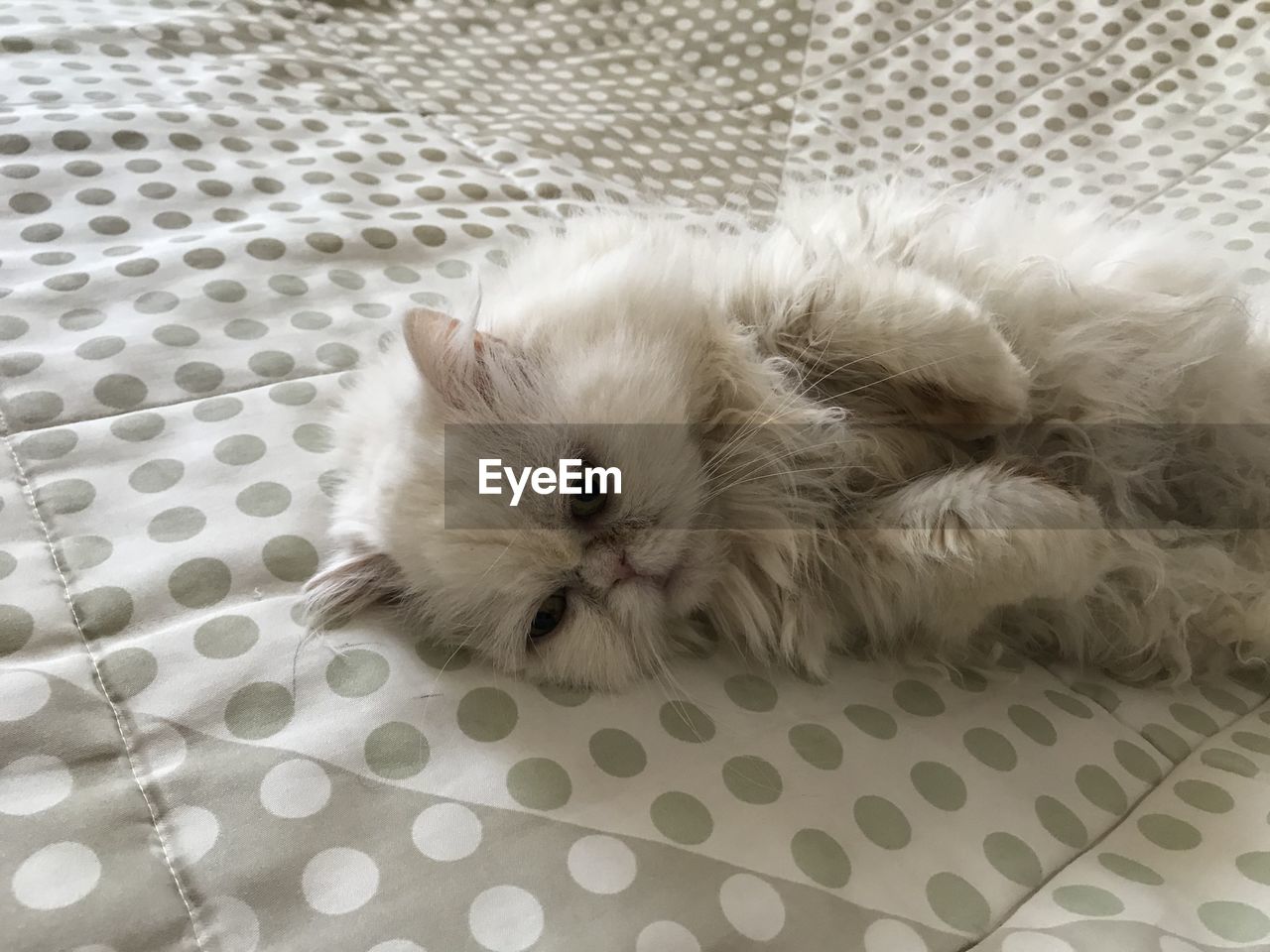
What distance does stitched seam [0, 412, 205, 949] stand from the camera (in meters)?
0.72

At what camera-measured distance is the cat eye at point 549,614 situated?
1.03 m

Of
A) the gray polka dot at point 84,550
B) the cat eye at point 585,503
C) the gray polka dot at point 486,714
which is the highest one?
the cat eye at point 585,503

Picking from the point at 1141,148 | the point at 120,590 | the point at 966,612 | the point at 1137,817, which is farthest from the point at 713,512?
the point at 1141,148

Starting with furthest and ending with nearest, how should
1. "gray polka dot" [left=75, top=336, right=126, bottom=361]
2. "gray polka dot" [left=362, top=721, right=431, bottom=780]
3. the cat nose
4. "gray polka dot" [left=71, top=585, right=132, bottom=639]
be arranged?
"gray polka dot" [left=75, top=336, right=126, bottom=361] < the cat nose < "gray polka dot" [left=71, top=585, right=132, bottom=639] < "gray polka dot" [left=362, top=721, right=431, bottom=780]

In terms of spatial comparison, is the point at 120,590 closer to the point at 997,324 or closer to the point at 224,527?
the point at 224,527

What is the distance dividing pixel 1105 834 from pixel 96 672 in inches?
41.0

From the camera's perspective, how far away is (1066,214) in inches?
52.7

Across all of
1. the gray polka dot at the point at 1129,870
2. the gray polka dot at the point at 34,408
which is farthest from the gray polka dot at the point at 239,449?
the gray polka dot at the point at 1129,870

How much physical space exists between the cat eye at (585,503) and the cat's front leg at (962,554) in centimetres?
33

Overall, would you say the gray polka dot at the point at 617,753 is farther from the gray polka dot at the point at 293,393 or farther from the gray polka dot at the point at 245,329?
the gray polka dot at the point at 245,329

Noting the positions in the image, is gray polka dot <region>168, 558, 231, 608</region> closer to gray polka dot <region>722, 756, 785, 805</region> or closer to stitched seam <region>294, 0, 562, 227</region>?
gray polka dot <region>722, 756, 785, 805</region>

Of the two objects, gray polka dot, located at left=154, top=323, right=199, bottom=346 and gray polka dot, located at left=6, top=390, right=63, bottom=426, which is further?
gray polka dot, located at left=154, top=323, right=199, bottom=346

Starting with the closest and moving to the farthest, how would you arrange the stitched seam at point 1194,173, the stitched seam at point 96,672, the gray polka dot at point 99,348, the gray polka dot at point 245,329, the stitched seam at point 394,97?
the stitched seam at point 96,672, the gray polka dot at point 99,348, the gray polka dot at point 245,329, the stitched seam at point 1194,173, the stitched seam at point 394,97

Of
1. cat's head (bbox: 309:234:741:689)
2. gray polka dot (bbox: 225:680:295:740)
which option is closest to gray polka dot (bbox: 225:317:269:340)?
cat's head (bbox: 309:234:741:689)
